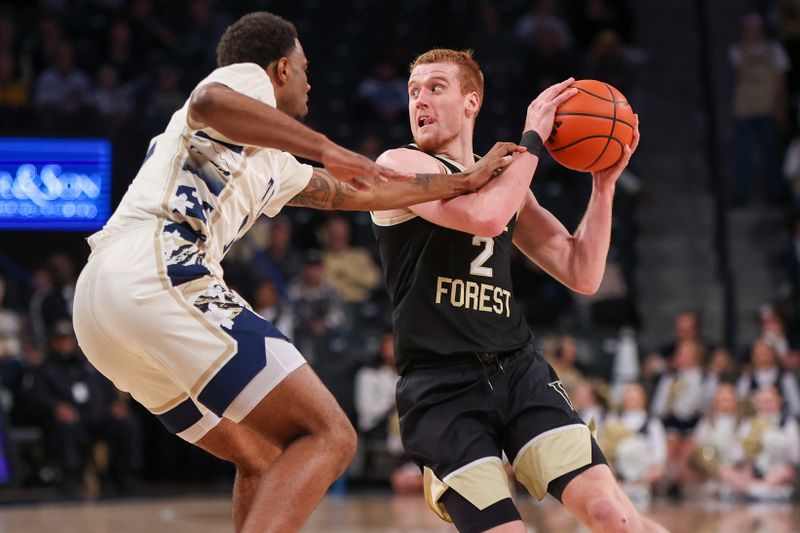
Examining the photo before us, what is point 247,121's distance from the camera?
149 inches

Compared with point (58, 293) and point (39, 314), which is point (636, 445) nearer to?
point (58, 293)

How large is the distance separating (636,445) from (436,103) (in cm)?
747

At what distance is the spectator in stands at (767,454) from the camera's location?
11.1 meters

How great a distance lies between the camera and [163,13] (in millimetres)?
16453

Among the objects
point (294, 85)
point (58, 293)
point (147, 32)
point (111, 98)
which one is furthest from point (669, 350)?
point (294, 85)

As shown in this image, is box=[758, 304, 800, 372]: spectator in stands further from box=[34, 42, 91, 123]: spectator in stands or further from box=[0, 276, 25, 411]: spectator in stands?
box=[34, 42, 91, 123]: spectator in stands

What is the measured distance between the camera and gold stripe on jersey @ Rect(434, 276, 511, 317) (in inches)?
167

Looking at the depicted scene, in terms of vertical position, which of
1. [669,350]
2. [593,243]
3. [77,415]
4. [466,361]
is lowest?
[77,415]

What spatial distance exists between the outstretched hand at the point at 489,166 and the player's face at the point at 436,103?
180mm

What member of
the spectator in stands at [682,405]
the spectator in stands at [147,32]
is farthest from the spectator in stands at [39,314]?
the spectator in stands at [682,405]

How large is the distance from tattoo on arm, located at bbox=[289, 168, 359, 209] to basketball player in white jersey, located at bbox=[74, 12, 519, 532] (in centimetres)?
28

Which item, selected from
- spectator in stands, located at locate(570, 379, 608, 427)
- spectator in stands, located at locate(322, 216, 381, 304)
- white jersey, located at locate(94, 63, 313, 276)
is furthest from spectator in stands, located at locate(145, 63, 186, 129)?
white jersey, located at locate(94, 63, 313, 276)

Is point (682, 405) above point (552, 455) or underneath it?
underneath

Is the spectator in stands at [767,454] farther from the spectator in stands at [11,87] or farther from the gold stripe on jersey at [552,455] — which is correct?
the spectator in stands at [11,87]
